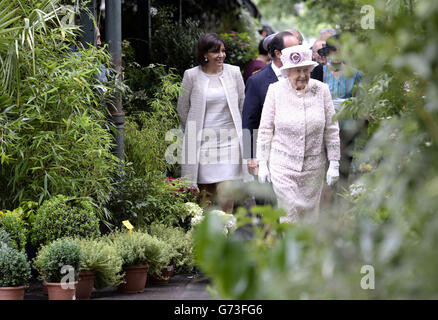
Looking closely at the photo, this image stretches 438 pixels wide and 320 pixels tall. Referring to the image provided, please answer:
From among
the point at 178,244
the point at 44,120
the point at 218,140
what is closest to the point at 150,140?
the point at 218,140

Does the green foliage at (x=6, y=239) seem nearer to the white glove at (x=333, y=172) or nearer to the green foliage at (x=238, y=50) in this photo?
the white glove at (x=333, y=172)

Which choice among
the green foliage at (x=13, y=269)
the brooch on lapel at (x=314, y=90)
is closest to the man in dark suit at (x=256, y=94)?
the brooch on lapel at (x=314, y=90)

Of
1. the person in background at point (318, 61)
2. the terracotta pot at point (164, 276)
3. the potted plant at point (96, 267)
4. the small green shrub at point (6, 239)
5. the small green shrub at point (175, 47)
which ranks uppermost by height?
the small green shrub at point (175, 47)

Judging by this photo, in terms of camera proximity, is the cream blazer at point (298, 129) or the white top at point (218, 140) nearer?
the cream blazer at point (298, 129)

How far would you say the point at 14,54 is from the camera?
5.99 metres

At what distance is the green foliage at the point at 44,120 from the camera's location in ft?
19.5

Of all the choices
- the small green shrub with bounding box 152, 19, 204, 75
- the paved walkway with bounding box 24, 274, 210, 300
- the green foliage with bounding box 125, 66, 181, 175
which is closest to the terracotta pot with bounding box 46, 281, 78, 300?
the paved walkway with bounding box 24, 274, 210, 300

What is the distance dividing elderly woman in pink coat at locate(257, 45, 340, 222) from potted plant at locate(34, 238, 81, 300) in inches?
71.0

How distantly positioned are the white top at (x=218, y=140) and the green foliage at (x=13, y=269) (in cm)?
331

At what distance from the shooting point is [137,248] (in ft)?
18.6

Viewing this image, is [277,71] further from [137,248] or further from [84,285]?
[84,285]

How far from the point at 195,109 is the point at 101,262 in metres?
3.02

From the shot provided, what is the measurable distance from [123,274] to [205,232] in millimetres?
3630
